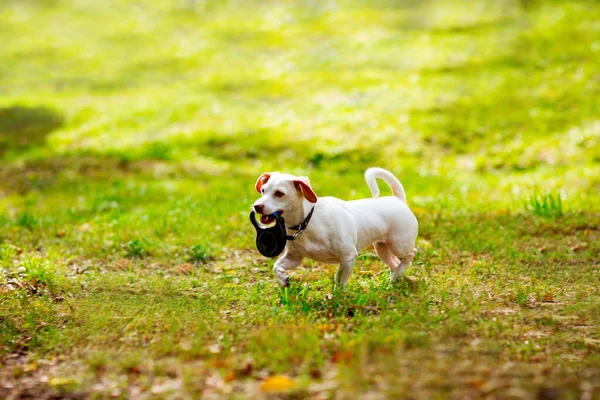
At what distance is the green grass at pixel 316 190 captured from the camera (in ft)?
14.5

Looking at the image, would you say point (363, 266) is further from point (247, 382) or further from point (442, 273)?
point (247, 382)

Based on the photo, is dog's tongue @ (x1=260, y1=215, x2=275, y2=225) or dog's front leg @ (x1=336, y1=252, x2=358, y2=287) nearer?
dog's tongue @ (x1=260, y1=215, x2=275, y2=225)

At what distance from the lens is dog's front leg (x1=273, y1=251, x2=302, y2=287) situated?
19.6ft

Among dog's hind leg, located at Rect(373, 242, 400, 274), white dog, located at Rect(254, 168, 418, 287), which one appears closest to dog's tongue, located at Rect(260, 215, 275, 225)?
white dog, located at Rect(254, 168, 418, 287)

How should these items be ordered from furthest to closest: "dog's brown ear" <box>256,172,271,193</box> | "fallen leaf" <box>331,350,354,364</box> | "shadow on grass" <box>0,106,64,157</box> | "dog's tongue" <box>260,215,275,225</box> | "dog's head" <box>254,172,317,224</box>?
"shadow on grass" <box>0,106,64,157</box>, "dog's brown ear" <box>256,172,271,193</box>, "dog's tongue" <box>260,215,275,225</box>, "dog's head" <box>254,172,317,224</box>, "fallen leaf" <box>331,350,354,364</box>

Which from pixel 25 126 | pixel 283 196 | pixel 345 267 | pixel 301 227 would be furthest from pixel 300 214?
pixel 25 126

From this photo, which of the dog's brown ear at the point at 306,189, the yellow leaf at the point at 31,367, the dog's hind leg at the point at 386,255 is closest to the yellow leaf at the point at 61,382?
the yellow leaf at the point at 31,367

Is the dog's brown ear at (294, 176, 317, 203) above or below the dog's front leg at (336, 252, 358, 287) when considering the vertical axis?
above

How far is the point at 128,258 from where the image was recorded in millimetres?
7969

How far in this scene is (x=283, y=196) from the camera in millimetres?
5547

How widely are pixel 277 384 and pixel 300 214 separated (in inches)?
81.1

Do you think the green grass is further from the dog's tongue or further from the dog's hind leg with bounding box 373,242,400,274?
the dog's tongue

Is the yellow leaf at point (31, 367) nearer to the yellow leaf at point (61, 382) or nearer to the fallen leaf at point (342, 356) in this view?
the yellow leaf at point (61, 382)

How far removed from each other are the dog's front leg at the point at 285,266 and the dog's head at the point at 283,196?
0.56m
